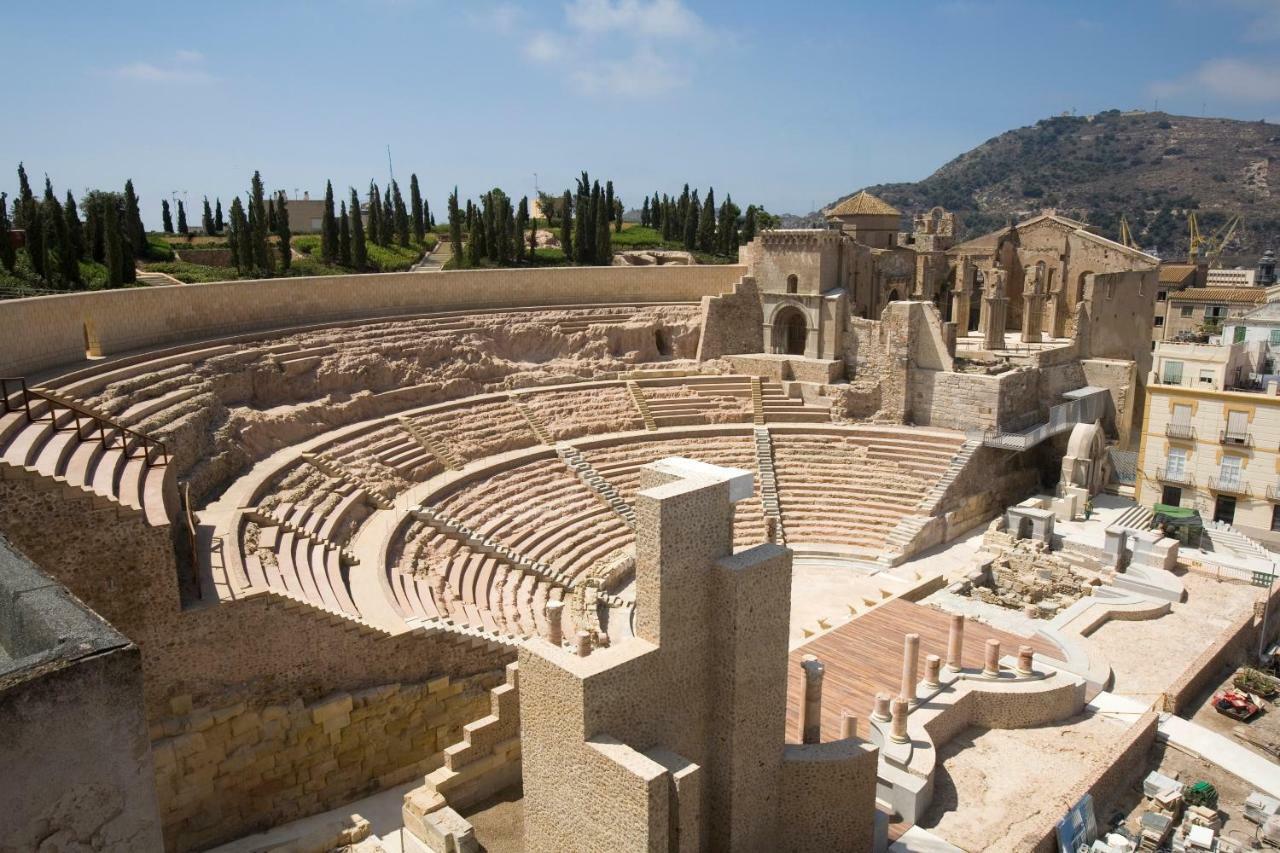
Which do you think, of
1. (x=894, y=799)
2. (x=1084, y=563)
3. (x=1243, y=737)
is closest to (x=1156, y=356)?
(x=1084, y=563)

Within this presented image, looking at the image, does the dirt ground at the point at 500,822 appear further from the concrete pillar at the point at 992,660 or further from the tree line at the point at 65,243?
the tree line at the point at 65,243

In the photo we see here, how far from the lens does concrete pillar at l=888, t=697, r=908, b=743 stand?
41.5 ft

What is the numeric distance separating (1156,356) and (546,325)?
59.9 ft

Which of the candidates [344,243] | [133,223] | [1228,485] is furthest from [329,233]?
[1228,485]

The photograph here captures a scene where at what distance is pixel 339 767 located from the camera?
1225cm

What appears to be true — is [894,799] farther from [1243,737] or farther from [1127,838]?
[1243,737]

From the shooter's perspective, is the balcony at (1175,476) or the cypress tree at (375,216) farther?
the cypress tree at (375,216)

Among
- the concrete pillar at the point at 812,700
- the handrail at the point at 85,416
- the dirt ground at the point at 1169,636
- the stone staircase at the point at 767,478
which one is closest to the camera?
the concrete pillar at the point at 812,700

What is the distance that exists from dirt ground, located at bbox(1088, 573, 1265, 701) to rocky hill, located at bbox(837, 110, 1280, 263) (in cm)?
8847

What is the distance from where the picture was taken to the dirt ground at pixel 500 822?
1075cm

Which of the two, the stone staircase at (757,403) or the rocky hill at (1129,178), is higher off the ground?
the rocky hill at (1129,178)

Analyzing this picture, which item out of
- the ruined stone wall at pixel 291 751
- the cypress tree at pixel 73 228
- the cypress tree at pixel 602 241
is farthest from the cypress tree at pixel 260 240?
the ruined stone wall at pixel 291 751

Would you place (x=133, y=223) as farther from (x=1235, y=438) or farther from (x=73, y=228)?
(x=1235, y=438)

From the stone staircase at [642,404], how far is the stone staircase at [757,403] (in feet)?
10.2
